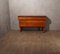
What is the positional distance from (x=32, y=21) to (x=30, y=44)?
1.40m

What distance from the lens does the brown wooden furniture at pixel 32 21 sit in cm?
541

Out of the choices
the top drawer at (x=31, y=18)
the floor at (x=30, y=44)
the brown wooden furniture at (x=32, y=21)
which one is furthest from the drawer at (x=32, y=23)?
the floor at (x=30, y=44)

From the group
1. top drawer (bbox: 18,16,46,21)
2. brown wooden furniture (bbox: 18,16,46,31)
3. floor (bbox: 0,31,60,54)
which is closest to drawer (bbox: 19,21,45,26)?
brown wooden furniture (bbox: 18,16,46,31)

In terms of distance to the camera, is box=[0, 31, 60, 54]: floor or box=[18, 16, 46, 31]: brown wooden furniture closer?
box=[0, 31, 60, 54]: floor

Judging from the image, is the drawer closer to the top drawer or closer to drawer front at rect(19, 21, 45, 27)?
drawer front at rect(19, 21, 45, 27)

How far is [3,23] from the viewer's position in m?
5.29

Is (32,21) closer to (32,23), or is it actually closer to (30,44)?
(32,23)

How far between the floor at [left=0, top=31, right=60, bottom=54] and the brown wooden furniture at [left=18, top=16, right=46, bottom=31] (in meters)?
0.39

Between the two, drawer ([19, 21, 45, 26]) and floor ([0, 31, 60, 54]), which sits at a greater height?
drawer ([19, 21, 45, 26])

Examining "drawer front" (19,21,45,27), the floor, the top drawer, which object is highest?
the top drawer

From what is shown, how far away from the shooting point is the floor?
3764mm

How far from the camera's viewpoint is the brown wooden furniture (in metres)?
5.41

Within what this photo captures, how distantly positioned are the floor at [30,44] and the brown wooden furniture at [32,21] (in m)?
0.39

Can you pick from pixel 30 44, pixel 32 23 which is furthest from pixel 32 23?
pixel 30 44
